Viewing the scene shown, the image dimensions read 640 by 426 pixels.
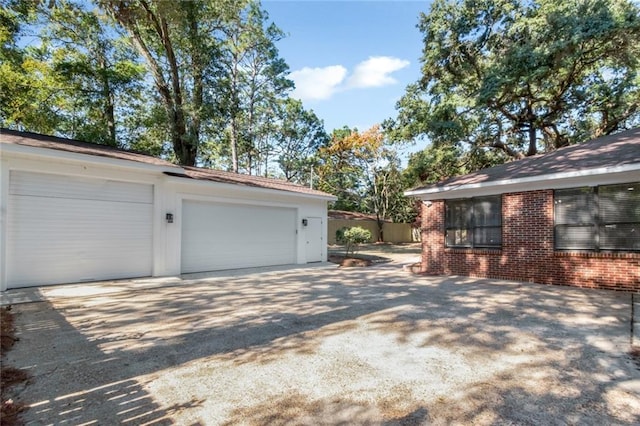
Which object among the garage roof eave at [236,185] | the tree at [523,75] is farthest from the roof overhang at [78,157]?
the tree at [523,75]

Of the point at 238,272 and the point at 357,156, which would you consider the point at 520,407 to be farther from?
the point at 357,156

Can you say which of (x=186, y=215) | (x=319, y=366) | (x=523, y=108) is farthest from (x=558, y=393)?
(x=523, y=108)

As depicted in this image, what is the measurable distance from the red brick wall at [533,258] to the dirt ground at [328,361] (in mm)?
1222

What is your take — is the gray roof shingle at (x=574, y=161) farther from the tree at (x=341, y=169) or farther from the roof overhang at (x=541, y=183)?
the tree at (x=341, y=169)

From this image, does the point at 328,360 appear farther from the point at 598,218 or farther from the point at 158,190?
the point at 158,190

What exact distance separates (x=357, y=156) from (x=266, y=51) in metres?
10.4

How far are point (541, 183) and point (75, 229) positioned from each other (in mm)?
10953

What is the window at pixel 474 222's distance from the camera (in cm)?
887

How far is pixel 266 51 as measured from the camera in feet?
74.2

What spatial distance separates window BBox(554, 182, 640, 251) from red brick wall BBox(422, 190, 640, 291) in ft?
0.60

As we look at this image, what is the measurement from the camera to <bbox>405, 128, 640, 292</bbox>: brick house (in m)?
7.00

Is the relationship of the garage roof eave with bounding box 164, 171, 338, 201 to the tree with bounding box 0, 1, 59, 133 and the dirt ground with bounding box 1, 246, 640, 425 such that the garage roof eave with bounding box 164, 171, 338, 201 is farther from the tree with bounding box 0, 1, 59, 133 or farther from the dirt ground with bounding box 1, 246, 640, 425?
the tree with bounding box 0, 1, 59, 133

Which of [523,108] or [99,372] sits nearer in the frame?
[99,372]

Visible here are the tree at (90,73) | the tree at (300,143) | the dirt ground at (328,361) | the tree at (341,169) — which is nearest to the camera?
the dirt ground at (328,361)
